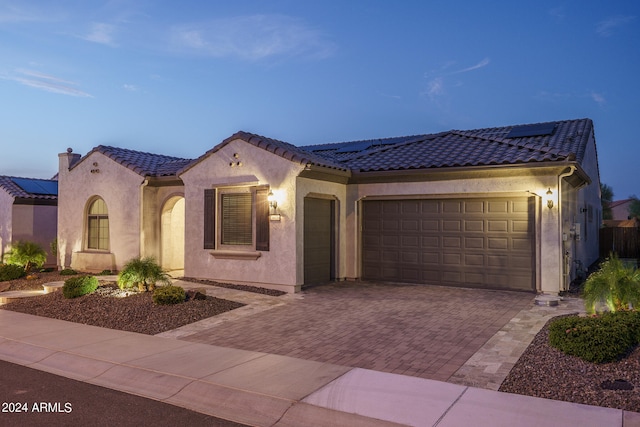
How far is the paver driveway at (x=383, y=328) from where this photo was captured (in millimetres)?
7059

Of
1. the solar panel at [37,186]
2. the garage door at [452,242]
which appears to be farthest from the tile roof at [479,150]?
the solar panel at [37,186]

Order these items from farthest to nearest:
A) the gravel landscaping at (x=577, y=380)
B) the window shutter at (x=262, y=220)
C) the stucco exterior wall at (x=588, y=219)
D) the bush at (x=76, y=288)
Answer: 1. the stucco exterior wall at (x=588, y=219)
2. the window shutter at (x=262, y=220)
3. the bush at (x=76, y=288)
4. the gravel landscaping at (x=577, y=380)

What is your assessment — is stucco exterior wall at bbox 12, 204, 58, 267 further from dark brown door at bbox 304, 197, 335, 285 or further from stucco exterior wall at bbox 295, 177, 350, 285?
stucco exterior wall at bbox 295, 177, 350, 285

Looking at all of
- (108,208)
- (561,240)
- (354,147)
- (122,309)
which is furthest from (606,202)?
(122,309)

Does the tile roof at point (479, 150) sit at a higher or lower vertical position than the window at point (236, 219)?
higher

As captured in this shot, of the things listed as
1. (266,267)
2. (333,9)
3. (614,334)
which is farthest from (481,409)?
(333,9)

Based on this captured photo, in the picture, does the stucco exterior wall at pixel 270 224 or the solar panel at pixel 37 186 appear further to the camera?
the solar panel at pixel 37 186

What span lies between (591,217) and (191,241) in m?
14.9

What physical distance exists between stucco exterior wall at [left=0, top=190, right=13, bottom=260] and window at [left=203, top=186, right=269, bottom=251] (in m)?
11.0

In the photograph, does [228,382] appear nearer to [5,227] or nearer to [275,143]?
[275,143]

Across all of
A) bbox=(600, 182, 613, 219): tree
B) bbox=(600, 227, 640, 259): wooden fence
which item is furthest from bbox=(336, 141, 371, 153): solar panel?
bbox=(600, 182, 613, 219): tree

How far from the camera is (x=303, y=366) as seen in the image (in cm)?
657

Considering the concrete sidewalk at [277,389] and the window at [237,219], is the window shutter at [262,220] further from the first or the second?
the concrete sidewalk at [277,389]

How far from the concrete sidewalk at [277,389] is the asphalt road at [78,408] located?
215 millimetres
